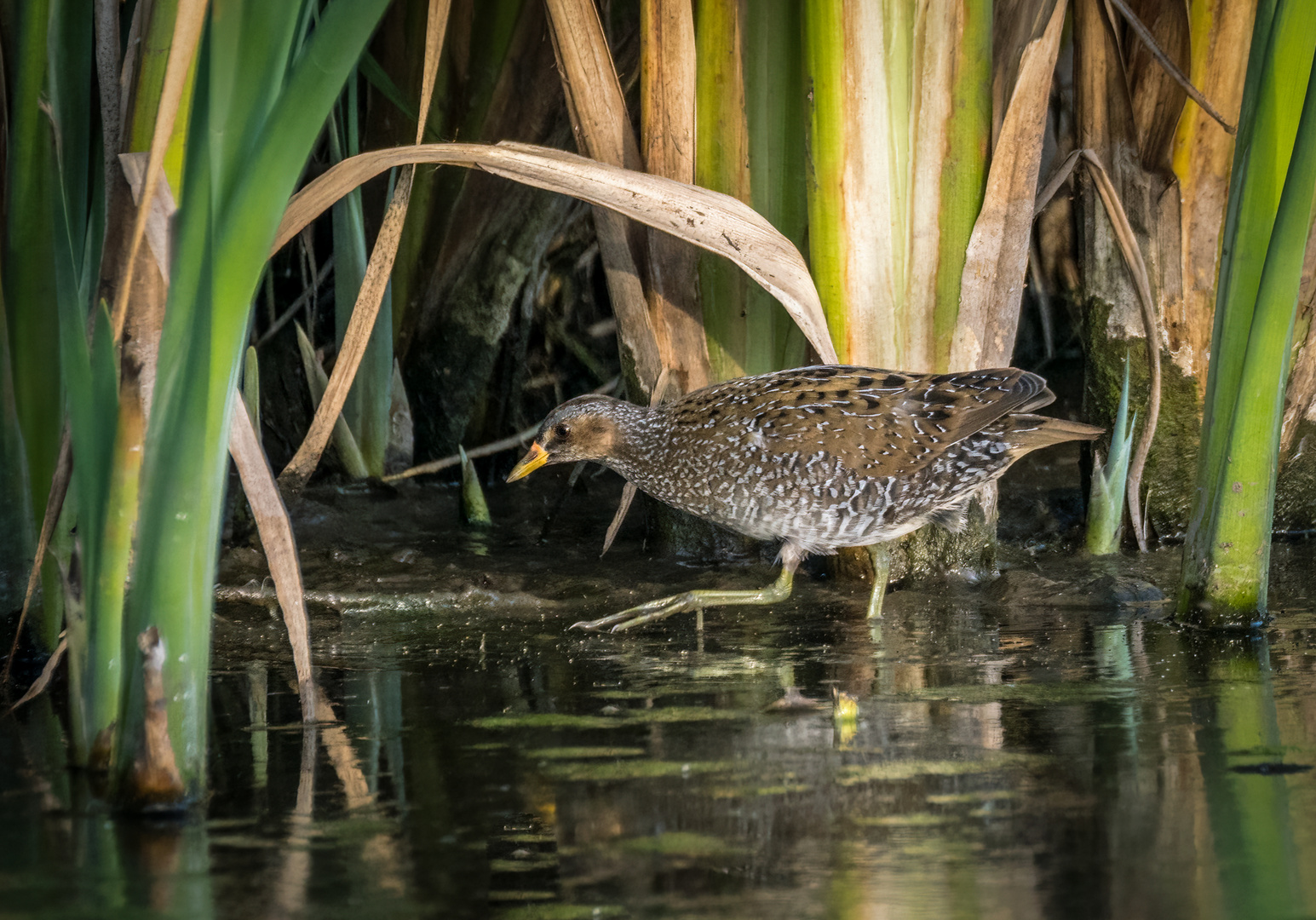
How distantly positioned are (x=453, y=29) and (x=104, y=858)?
3849 millimetres

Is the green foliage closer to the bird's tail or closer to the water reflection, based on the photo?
the water reflection

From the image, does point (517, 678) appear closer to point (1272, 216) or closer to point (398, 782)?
point (398, 782)

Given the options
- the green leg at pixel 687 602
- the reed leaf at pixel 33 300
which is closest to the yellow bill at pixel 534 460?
the green leg at pixel 687 602

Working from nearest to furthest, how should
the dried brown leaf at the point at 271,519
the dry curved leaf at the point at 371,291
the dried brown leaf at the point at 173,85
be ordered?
1. the dried brown leaf at the point at 173,85
2. the dried brown leaf at the point at 271,519
3. the dry curved leaf at the point at 371,291

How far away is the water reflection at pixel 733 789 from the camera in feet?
6.49

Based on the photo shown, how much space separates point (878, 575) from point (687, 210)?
1.24 meters

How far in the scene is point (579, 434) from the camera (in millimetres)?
4555

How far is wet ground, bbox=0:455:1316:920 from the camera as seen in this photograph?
1986 millimetres

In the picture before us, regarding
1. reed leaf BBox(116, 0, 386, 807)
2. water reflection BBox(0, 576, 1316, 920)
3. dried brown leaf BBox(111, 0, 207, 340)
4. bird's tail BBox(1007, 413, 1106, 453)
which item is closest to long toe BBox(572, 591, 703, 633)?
water reflection BBox(0, 576, 1316, 920)

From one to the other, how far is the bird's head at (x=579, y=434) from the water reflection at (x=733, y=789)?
106 cm

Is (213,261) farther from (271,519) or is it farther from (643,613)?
(643,613)

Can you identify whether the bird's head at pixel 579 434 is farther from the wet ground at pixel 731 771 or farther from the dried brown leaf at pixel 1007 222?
the dried brown leaf at pixel 1007 222

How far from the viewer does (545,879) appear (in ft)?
6.71

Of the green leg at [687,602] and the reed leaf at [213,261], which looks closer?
the reed leaf at [213,261]
